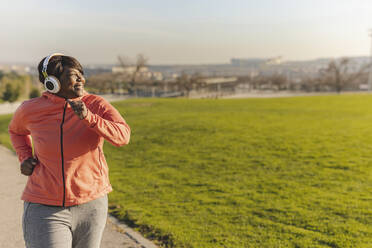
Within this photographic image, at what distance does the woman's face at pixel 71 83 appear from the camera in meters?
2.02

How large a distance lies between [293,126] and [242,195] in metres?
7.19

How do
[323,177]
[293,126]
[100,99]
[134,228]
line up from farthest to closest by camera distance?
[293,126]
[323,177]
[134,228]
[100,99]

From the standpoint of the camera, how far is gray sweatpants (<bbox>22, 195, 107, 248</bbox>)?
199 cm

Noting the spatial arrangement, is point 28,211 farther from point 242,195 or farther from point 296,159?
point 296,159

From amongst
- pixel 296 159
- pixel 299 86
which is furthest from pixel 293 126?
pixel 299 86

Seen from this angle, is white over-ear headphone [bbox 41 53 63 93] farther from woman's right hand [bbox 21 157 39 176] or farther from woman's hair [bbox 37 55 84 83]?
woman's right hand [bbox 21 157 39 176]

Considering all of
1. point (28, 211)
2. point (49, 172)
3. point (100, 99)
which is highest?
point (100, 99)

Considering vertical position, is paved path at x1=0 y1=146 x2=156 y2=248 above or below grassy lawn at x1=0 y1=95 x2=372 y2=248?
below

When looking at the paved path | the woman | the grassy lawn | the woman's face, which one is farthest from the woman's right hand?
the grassy lawn

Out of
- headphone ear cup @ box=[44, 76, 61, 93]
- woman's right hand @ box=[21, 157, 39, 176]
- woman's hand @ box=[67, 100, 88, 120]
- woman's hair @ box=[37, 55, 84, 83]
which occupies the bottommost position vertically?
woman's right hand @ box=[21, 157, 39, 176]

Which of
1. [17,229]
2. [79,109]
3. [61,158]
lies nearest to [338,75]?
→ [17,229]

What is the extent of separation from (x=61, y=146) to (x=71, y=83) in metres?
0.38

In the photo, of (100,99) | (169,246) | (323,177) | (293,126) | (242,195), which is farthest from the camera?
(293,126)

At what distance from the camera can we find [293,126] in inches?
494
